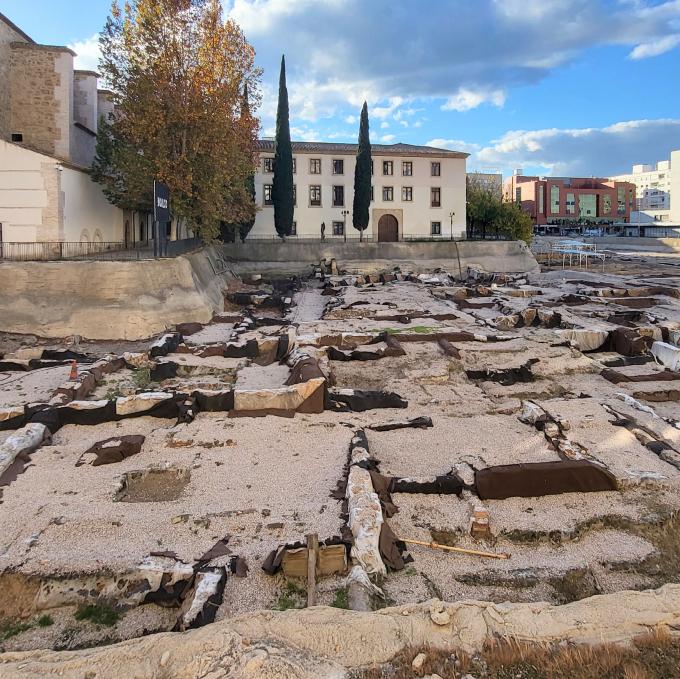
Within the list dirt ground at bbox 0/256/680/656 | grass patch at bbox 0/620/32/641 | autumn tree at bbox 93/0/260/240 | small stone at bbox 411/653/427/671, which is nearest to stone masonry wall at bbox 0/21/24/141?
autumn tree at bbox 93/0/260/240

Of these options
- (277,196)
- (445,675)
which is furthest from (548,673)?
(277,196)

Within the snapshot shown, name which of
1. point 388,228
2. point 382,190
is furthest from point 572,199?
point 382,190

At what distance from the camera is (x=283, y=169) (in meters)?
43.3

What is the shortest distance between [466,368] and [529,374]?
1.67 metres

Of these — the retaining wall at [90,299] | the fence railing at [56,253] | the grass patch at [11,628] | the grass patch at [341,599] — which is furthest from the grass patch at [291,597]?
the fence railing at [56,253]

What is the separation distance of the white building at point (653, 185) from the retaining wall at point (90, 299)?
9908 centimetres

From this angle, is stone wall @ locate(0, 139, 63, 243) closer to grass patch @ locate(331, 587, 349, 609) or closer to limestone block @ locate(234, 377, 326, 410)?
limestone block @ locate(234, 377, 326, 410)

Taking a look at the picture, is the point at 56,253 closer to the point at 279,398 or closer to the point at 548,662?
the point at 279,398

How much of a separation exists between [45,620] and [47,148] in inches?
1096

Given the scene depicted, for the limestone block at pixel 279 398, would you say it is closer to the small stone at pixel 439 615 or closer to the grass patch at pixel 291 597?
the grass patch at pixel 291 597

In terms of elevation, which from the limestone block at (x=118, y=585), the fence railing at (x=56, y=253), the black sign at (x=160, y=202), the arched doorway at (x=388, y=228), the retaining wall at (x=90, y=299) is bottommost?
the limestone block at (x=118, y=585)

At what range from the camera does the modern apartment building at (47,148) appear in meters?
23.7

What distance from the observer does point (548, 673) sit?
478 cm

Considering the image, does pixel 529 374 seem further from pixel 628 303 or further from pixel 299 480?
pixel 628 303
